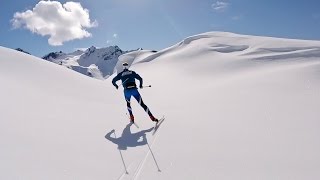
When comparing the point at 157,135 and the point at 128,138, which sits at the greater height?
the point at 128,138

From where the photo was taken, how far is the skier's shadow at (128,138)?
26.3 feet

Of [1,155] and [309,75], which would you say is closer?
[1,155]

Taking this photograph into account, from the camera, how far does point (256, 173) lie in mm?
5641

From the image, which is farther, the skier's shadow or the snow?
the skier's shadow

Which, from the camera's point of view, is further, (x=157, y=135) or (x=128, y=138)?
(x=157, y=135)

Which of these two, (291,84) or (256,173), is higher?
(291,84)

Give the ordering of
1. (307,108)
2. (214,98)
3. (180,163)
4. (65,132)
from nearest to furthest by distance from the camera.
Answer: (180,163)
(65,132)
(307,108)
(214,98)

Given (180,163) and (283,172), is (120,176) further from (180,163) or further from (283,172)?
A: (283,172)

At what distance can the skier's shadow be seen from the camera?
8031mm

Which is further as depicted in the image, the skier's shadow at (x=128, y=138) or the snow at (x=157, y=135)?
the skier's shadow at (x=128, y=138)

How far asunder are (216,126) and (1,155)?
20.3 feet

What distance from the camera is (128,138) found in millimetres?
8836

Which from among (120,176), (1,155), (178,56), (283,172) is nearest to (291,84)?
(283,172)

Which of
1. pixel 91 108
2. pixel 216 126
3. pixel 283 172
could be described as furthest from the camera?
pixel 91 108
